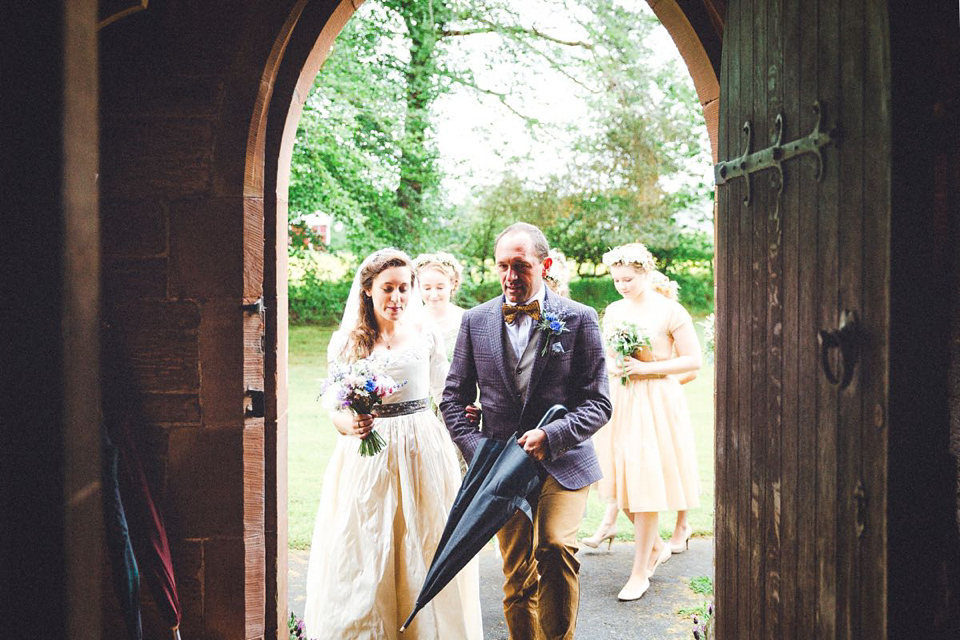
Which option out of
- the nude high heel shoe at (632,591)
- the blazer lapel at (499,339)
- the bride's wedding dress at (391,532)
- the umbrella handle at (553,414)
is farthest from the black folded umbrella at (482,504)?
the nude high heel shoe at (632,591)

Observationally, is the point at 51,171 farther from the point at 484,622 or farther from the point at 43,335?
the point at 484,622

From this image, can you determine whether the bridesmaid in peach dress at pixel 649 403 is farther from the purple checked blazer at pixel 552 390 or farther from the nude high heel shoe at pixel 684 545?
the purple checked blazer at pixel 552 390

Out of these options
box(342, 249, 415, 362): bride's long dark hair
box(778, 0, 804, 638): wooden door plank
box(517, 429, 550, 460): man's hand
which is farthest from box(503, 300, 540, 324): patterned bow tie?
box(778, 0, 804, 638): wooden door plank

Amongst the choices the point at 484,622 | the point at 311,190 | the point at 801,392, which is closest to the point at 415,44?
the point at 311,190

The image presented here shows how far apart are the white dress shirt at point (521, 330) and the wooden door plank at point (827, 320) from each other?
1842 millimetres

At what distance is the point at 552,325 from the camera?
11.9 ft

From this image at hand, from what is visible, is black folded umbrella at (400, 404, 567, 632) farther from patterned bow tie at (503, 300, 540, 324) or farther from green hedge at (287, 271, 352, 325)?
green hedge at (287, 271, 352, 325)

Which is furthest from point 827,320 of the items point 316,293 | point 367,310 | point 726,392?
point 316,293

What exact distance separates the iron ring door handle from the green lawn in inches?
210

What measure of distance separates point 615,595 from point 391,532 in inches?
79.9

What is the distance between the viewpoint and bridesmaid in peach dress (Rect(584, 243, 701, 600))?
5766 millimetres

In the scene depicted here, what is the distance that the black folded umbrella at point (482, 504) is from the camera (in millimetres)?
3271

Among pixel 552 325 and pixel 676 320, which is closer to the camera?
pixel 552 325

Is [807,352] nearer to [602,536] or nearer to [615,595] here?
[615,595]
